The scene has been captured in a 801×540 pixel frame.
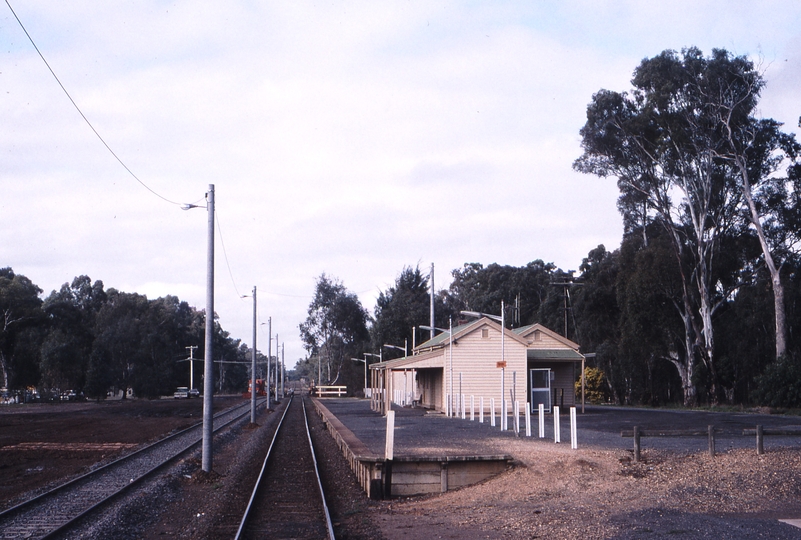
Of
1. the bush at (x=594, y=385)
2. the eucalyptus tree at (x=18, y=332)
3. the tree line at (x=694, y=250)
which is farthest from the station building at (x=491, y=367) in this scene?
the eucalyptus tree at (x=18, y=332)

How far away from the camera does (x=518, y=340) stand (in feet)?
107

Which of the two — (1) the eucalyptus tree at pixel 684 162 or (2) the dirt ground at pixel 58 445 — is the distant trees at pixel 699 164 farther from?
(2) the dirt ground at pixel 58 445

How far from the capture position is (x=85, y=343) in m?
84.8

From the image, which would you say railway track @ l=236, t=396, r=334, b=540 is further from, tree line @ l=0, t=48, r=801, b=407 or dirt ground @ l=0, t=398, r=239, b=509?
tree line @ l=0, t=48, r=801, b=407

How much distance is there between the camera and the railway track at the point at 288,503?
10.8m

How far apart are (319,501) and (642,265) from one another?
116 ft

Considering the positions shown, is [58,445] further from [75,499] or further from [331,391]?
[331,391]

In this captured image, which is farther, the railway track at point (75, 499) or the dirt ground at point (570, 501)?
the railway track at point (75, 499)

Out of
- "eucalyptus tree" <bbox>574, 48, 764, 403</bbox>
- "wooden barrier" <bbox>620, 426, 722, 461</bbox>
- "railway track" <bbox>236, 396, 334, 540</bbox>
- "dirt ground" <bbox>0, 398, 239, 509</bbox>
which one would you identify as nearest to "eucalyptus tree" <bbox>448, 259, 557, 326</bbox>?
"eucalyptus tree" <bbox>574, 48, 764, 403</bbox>

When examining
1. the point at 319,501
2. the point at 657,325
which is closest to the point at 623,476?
the point at 319,501

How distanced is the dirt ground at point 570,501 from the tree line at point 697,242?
81.0ft

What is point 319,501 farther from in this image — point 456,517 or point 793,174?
point 793,174

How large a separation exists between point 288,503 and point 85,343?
79.4 m

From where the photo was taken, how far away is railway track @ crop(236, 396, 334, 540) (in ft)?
35.4
